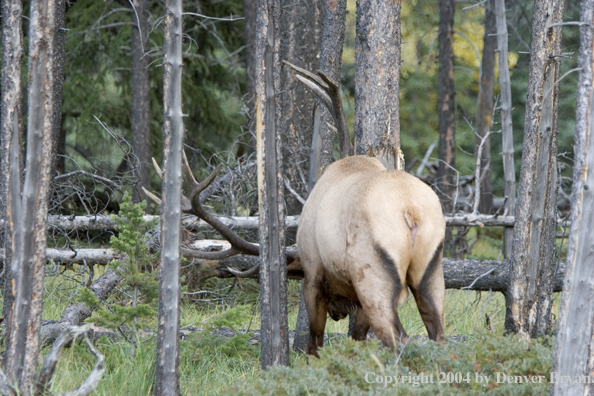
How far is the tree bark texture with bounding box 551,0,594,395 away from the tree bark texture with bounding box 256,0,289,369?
203 cm

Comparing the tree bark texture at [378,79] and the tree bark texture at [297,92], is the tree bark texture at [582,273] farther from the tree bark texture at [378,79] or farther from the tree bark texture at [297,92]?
the tree bark texture at [297,92]

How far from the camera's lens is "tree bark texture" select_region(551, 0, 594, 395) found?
3.12m

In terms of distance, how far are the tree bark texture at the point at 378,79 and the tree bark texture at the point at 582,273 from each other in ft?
7.74

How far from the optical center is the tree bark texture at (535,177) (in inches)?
218

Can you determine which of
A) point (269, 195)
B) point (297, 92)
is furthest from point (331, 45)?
point (297, 92)

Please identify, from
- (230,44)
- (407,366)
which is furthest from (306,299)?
(230,44)

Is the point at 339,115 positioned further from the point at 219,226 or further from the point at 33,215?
the point at 33,215

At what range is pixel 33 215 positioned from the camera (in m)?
3.92

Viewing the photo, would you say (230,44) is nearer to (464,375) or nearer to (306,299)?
(306,299)

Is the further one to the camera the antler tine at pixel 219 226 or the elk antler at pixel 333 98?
the elk antler at pixel 333 98

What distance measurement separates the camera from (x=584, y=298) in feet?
10.3

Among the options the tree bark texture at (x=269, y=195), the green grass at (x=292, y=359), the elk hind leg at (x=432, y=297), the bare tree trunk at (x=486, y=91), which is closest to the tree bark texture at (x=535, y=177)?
the green grass at (x=292, y=359)

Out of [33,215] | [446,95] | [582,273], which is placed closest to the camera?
[582,273]

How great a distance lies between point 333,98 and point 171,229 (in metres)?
2.16
